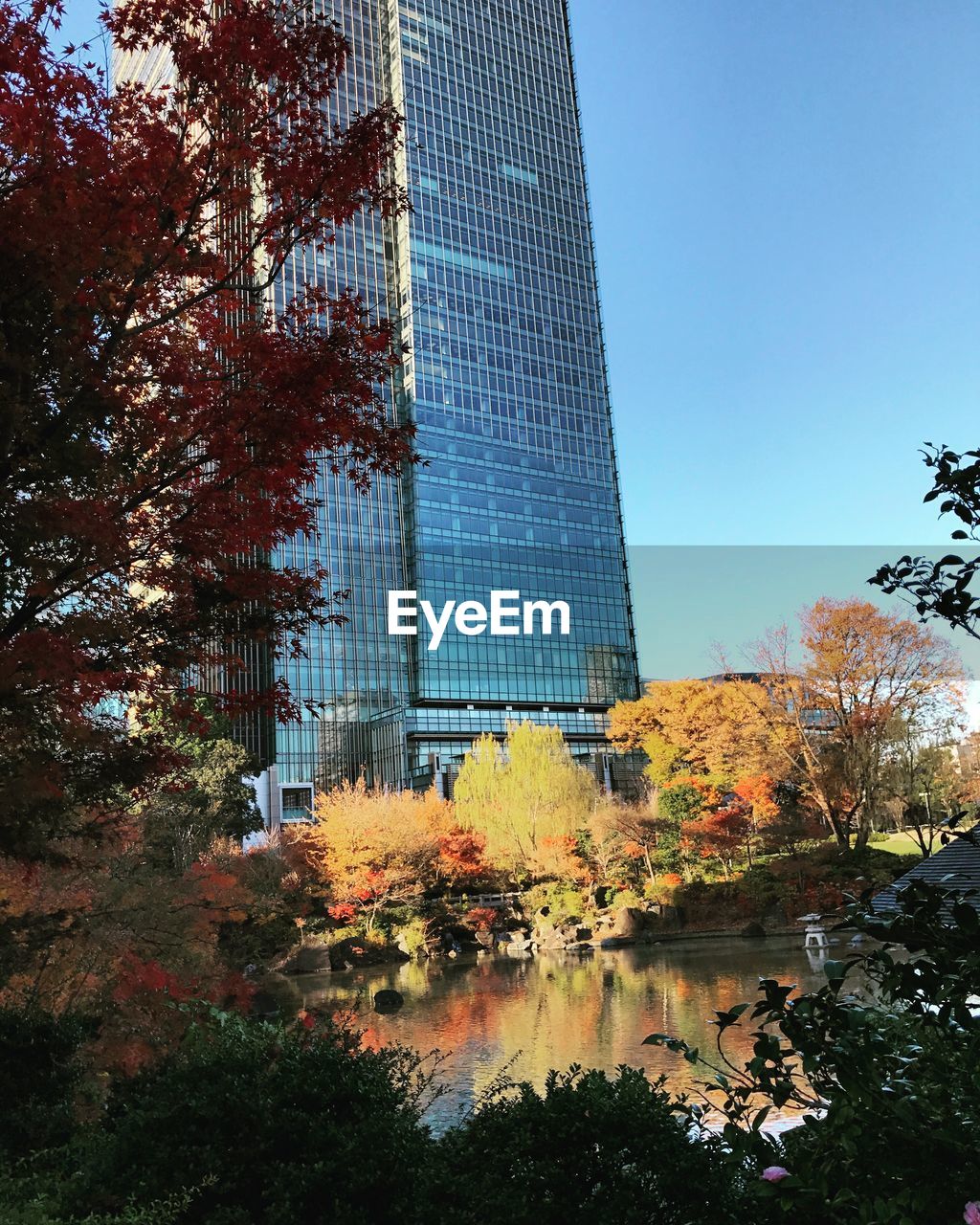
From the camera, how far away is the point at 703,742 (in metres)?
37.5

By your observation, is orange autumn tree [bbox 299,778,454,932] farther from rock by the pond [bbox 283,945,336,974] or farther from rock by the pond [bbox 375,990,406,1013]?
rock by the pond [bbox 375,990,406,1013]

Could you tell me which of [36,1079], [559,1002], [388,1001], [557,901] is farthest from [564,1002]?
[36,1079]

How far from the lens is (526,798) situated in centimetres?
3662

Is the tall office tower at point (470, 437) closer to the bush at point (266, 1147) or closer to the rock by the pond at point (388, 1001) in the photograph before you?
the rock by the pond at point (388, 1001)

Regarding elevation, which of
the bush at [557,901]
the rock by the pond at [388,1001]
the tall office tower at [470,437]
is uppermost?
the tall office tower at [470,437]

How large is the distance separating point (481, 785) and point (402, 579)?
2782 centimetres

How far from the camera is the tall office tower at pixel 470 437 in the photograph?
6150cm

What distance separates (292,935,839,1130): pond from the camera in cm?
1249

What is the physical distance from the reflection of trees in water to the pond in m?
0.03

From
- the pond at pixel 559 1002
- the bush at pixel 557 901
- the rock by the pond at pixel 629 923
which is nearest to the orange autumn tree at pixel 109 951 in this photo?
the pond at pixel 559 1002

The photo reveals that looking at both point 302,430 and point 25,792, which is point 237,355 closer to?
point 302,430

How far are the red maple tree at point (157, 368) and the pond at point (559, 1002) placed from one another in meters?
4.51

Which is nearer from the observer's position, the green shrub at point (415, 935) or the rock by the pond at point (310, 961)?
the rock by the pond at point (310, 961)

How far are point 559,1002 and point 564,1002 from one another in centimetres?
11
